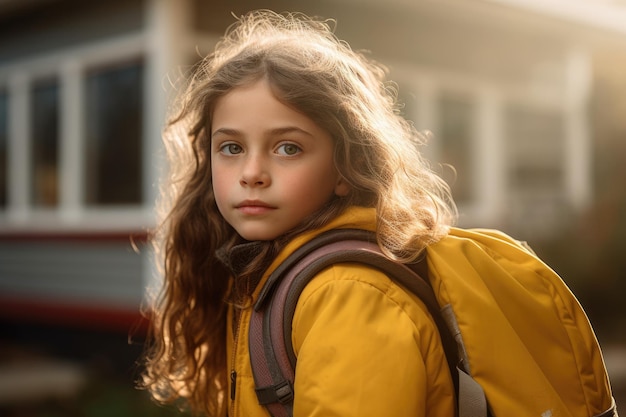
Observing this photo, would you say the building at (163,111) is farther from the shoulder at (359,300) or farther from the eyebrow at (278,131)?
the shoulder at (359,300)

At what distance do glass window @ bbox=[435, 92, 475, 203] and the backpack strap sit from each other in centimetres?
865

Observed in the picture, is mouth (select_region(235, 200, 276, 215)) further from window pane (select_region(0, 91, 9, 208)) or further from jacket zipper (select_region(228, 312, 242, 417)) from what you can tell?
window pane (select_region(0, 91, 9, 208))

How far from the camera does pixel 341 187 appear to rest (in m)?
1.92

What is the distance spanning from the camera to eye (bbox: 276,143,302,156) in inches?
72.1

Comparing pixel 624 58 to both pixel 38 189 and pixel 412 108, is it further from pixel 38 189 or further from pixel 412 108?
pixel 38 189

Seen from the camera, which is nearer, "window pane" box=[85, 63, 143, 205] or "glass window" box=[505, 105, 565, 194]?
"window pane" box=[85, 63, 143, 205]

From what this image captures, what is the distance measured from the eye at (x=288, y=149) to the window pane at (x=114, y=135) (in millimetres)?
6379

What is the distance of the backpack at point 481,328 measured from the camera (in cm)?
162

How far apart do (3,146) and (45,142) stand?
91 centimetres

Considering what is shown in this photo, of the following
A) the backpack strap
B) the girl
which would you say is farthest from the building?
the backpack strap

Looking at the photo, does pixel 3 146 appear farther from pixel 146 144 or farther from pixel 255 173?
pixel 255 173

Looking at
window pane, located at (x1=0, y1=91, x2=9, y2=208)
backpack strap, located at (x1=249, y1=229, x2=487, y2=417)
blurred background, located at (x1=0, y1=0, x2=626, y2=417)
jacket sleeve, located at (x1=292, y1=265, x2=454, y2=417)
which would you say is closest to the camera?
jacket sleeve, located at (x1=292, y1=265, x2=454, y2=417)

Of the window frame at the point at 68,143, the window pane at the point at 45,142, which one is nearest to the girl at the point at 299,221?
the window frame at the point at 68,143

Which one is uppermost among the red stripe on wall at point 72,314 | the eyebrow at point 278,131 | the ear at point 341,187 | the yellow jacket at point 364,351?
the eyebrow at point 278,131
